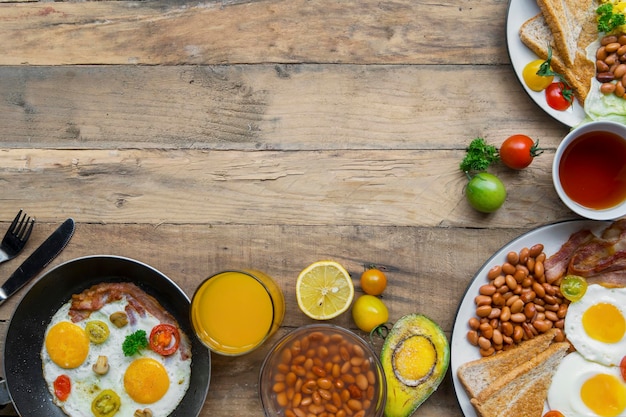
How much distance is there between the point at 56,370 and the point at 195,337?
1.75 ft

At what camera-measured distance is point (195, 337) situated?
236 cm

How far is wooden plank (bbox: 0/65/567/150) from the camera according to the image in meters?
2.40

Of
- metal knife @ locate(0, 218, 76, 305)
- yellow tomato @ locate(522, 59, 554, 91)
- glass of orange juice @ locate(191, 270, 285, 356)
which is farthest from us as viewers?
metal knife @ locate(0, 218, 76, 305)

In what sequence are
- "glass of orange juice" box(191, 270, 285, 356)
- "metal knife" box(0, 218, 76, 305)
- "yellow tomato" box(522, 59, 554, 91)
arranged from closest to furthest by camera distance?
"glass of orange juice" box(191, 270, 285, 356) → "yellow tomato" box(522, 59, 554, 91) → "metal knife" box(0, 218, 76, 305)

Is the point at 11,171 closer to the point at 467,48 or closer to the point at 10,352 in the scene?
the point at 10,352

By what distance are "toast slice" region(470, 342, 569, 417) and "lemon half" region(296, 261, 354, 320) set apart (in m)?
0.60

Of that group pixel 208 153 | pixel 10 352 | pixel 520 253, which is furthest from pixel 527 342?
pixel 10 352

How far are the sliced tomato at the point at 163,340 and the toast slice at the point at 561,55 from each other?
1.66m

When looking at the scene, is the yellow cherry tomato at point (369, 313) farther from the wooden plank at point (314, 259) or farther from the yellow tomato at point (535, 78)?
the yellow tomato at point (535, 78)

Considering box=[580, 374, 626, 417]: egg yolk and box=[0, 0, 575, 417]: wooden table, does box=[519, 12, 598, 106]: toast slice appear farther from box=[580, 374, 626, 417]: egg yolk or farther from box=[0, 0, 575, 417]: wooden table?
box=[580, 374, 626, 417]: egg yolk

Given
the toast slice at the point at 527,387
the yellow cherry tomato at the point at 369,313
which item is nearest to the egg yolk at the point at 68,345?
the yellow cherry tomato at the point at 369,313

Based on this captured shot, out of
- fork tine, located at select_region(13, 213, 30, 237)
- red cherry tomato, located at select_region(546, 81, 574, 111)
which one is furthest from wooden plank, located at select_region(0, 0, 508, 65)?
fork tine, located at select_region(13, 213, 30, 237)

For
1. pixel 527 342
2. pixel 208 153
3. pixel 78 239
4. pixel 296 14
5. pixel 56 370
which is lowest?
pixel 527 342

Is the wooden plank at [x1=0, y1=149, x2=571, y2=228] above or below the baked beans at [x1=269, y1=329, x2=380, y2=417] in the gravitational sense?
above
